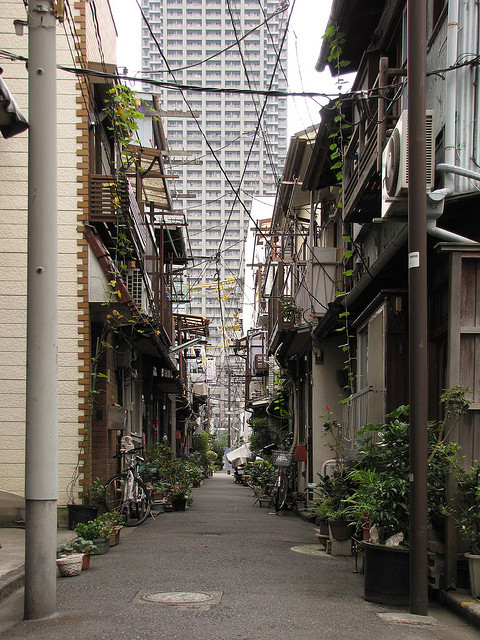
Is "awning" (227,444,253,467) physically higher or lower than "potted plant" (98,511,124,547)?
lower

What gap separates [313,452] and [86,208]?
7570 mm

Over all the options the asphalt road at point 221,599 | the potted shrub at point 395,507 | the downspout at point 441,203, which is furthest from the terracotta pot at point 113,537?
the downspout at point 441,203

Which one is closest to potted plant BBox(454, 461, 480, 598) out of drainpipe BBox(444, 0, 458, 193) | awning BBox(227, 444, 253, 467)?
drainpipe BBox(444, 0, 458, 193)

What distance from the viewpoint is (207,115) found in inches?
5650

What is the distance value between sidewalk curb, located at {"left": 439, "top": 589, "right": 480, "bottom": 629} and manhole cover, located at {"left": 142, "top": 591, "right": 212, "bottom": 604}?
209 cm

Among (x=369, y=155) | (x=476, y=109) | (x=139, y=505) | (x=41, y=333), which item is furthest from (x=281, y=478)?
(x=41, y=333)

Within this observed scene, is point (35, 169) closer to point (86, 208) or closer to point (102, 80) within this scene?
point (86, 208)

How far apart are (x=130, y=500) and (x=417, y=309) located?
7601 mm

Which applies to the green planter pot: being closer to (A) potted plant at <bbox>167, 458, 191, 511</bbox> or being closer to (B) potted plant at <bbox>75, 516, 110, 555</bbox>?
(B) potted plant at <bbox>75, 516, 110, 555</bbox>

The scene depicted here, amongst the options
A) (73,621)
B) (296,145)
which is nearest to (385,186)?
(73,621)

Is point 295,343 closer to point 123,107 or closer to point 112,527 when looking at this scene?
point 123,107

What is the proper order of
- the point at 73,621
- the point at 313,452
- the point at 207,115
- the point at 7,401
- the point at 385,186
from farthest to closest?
the point at 207,115 → the point at 313,452 → the point at 7,401 → the point at 385,186 → the point at 73,621

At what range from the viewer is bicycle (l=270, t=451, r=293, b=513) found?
54.2ft

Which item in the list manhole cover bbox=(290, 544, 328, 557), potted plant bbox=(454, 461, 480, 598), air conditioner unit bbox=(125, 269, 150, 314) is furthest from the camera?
air conditioner unit bbox=(125, 269, 150, 314)
